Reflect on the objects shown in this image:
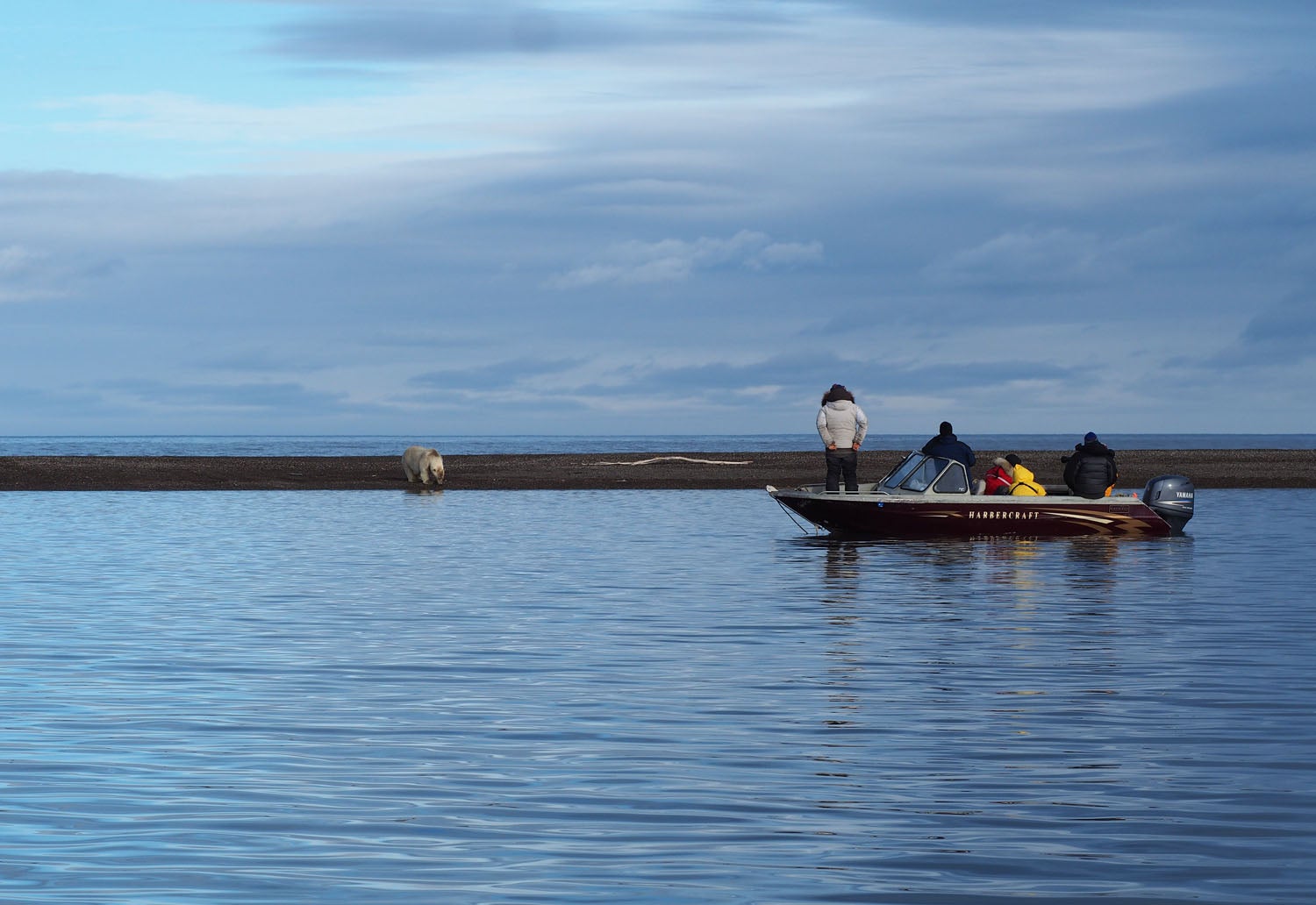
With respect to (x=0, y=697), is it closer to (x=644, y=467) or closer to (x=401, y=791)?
(x=401, y=791)

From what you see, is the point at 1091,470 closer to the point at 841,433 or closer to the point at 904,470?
the point at 904,470

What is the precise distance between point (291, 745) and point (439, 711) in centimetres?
158

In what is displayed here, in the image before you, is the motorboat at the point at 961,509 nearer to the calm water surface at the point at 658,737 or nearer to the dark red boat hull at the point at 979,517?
the dark red boat hull at the point at 979,517

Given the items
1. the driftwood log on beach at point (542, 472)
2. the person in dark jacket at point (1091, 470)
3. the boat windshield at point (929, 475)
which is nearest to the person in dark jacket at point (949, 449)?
the boat windshield at point (929, 475)

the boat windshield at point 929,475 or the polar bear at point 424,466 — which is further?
the polar bear at point 424,466

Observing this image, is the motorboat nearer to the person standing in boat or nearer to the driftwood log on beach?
the person standing in boat

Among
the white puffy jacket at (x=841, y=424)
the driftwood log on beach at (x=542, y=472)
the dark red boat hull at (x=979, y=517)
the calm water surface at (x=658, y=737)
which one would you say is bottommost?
the calm water surface at (x=658, y=737)

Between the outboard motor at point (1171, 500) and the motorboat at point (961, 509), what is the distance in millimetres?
15

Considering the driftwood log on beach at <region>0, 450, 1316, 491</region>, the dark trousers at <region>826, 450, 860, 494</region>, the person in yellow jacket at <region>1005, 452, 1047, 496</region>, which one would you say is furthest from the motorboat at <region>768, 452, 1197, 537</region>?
the driftwood log on beach at <region>0, 450, 1316, 491</region>

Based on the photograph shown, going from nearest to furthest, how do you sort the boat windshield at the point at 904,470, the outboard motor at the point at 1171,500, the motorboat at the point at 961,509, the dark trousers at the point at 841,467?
1. the motorboat at the point at 961,509
2. the boat windshield at the point at 904,470
3. the outboard motor at the point at 1171,500
4. the dark trousers at the point at 841,467

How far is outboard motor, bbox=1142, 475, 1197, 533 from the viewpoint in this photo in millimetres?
29031

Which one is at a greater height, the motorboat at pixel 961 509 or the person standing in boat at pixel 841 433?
the person standing in boat at pixel 841 433

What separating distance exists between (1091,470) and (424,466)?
2938cm

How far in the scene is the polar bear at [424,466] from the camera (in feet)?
→ 175
